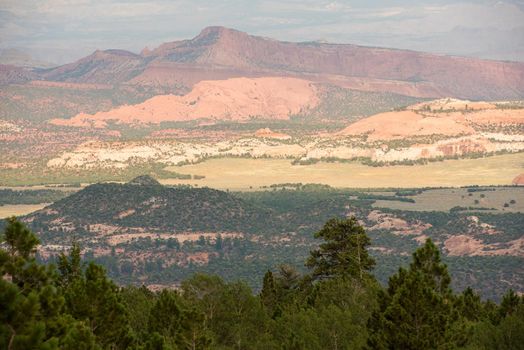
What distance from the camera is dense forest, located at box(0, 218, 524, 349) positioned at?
134 feet

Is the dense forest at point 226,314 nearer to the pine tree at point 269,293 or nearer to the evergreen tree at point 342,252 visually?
the pine tree at point 269,293

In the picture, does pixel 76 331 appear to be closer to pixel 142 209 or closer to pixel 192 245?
pixel 192 245

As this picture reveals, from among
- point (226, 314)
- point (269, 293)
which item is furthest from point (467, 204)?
point (226, 314)

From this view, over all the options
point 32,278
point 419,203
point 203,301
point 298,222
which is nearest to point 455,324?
point 203,301

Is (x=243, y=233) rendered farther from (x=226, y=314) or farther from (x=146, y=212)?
(x=226, y=314)

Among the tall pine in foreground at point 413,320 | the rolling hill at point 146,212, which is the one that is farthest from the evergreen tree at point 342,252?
the rolling hill at point 146,212

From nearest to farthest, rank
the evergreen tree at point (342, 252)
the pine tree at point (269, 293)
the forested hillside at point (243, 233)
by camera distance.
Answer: the pine tree at point (269, 293) < the evergreen tree at point (342, 252) < the forested hillside at point (243, 233)

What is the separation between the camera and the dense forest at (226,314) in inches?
1606

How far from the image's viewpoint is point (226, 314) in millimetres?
60406

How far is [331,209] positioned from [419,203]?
19.4 meters

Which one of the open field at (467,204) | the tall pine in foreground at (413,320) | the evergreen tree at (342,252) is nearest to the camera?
the tall pine in foreground at (413,320)

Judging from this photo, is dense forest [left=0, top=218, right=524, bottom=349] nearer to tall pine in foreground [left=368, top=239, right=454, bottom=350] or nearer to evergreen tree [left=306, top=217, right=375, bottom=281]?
tall pine in foreground [left=368, top=239, right=454, bottom=350]

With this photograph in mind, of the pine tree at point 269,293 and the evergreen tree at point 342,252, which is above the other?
the evergreen tree at point 342,252

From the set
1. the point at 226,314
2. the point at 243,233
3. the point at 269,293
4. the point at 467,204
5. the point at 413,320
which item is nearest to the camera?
the point at 413,320
